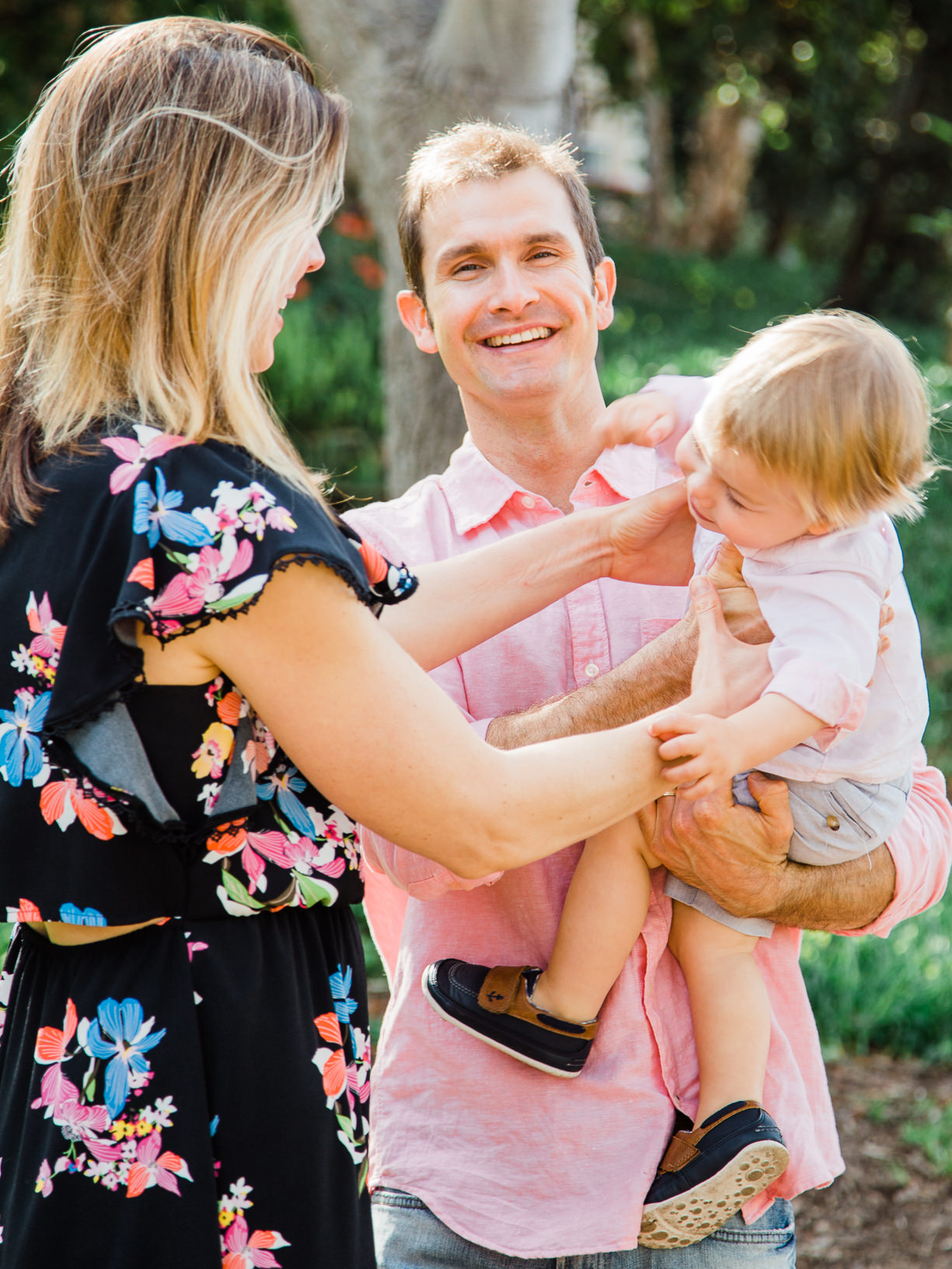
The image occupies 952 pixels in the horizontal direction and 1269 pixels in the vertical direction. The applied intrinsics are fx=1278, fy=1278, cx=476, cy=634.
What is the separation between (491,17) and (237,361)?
10.6ft

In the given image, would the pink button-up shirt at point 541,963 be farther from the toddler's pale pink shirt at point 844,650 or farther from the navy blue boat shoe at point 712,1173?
the toddler's pale pink shirt at point 844,650

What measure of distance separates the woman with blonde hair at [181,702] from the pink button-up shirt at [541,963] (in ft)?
1.32

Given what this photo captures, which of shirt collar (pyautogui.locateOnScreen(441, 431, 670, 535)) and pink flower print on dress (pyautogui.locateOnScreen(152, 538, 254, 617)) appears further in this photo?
shirt collar (pyautogui.locateOnScreen(441, 431, 670, 535))

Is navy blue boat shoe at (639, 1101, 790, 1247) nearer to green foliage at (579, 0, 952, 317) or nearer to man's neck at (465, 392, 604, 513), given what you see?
man's neck at (465, 392, 604, 513)

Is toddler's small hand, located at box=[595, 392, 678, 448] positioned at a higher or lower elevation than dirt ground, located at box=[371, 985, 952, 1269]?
higher

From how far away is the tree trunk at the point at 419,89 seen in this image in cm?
432

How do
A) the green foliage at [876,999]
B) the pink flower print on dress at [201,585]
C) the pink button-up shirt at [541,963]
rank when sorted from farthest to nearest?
the green foliage at [876,999] → the pink button-up shirt at [541,963] → the pink flower print on dress at [201,585]

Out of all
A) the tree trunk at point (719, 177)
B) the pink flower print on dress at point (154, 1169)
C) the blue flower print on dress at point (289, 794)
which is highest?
the blue flower print on dress at point (289, 794)

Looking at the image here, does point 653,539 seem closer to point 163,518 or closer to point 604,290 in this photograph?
point 604,290

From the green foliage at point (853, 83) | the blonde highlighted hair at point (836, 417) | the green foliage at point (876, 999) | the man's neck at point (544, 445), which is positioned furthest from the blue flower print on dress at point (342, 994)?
the green foliage at point (853, 83)

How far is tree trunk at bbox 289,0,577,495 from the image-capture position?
432cm

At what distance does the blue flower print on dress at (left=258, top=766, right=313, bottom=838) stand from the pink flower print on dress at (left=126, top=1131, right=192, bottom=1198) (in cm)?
41

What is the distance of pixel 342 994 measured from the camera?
174cm

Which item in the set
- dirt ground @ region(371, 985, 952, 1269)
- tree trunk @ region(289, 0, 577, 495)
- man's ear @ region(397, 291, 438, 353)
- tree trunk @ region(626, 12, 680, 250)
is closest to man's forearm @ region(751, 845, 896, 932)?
man's ear @ region(397, 291, 438, 353)
